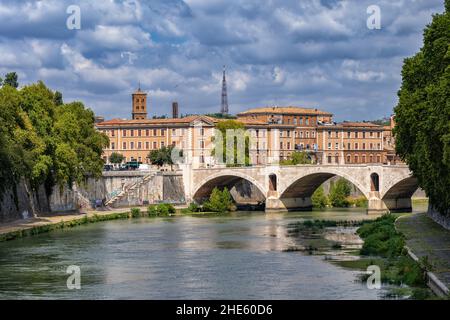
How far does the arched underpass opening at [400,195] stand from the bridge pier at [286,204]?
9.92 meters

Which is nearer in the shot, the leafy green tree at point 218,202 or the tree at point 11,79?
the leafy green tree at point 218,202

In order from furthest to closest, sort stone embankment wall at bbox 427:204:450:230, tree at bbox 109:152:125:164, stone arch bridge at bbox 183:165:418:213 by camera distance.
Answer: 1. tree at bbox 109:152:125:164
2. stone arch bridge at bbox 183:165:418:213
3. stone embankment wall at bbox 427:204:450:230

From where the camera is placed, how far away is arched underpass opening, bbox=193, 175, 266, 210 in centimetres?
9388

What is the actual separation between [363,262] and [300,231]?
18972 mm

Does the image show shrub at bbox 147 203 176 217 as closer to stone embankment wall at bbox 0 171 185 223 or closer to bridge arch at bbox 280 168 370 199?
stone embankment wall at bbox 0 171 185 223

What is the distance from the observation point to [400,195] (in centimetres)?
8331

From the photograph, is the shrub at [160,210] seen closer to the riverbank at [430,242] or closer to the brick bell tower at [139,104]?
the riverbank at [430,242]

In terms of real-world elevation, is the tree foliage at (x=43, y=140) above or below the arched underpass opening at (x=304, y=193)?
above

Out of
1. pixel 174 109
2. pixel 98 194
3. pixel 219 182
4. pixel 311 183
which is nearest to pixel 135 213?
pixel 98 194

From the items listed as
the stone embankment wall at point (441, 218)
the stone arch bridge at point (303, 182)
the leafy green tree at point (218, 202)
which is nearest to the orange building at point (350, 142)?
the stone arch bridge at point (303, 182)

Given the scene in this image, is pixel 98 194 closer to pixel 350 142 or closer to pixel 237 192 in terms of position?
pixel 237 192

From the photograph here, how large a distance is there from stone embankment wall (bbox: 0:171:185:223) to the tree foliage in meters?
1.09

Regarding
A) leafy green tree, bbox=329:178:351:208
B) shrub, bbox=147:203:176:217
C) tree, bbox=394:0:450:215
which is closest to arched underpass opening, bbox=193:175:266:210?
leafy green tree, bbox=329:178:351:208

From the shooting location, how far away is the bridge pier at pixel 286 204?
3479 inches
